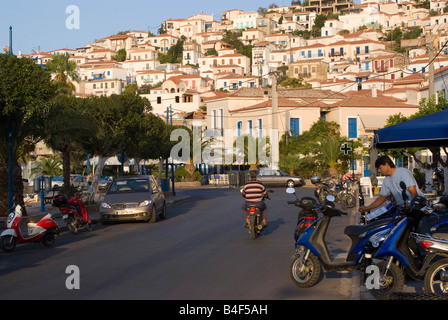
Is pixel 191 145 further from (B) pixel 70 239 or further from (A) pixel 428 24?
(A) pixel 428 24

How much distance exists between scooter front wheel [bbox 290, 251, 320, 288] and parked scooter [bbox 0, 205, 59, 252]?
27.5 ft

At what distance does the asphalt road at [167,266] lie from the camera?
32.4 ft

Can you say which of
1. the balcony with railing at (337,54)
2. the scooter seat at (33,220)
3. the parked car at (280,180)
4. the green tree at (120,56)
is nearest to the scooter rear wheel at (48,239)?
the scooter seat at (33,220)

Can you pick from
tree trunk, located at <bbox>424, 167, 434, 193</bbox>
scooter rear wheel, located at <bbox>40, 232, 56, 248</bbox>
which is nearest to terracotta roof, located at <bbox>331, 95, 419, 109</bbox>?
tree trunk, located at <bbox>424, 167, 434, 193</bbox>

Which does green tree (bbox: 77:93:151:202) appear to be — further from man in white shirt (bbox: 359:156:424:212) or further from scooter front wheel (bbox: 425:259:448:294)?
scooter front wheel (bbox: 425:259:448:294)

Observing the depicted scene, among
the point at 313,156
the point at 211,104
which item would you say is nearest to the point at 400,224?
the point at 313,156

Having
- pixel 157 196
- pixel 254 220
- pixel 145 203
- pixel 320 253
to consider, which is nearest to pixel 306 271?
pixel 320 253

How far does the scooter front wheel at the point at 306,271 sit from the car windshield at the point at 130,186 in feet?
44.2

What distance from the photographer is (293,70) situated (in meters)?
135

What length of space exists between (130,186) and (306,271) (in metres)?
14.1

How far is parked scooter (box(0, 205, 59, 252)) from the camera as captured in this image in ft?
51.5

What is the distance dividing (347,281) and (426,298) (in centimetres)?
302

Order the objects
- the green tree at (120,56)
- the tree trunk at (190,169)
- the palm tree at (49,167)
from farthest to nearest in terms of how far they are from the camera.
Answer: the green tree at (120,56) < the tree trunk at (190,169) < the palm tree at (49,167)

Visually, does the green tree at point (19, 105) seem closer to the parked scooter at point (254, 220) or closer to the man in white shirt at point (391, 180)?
the parked scooter at point (254, 220)
